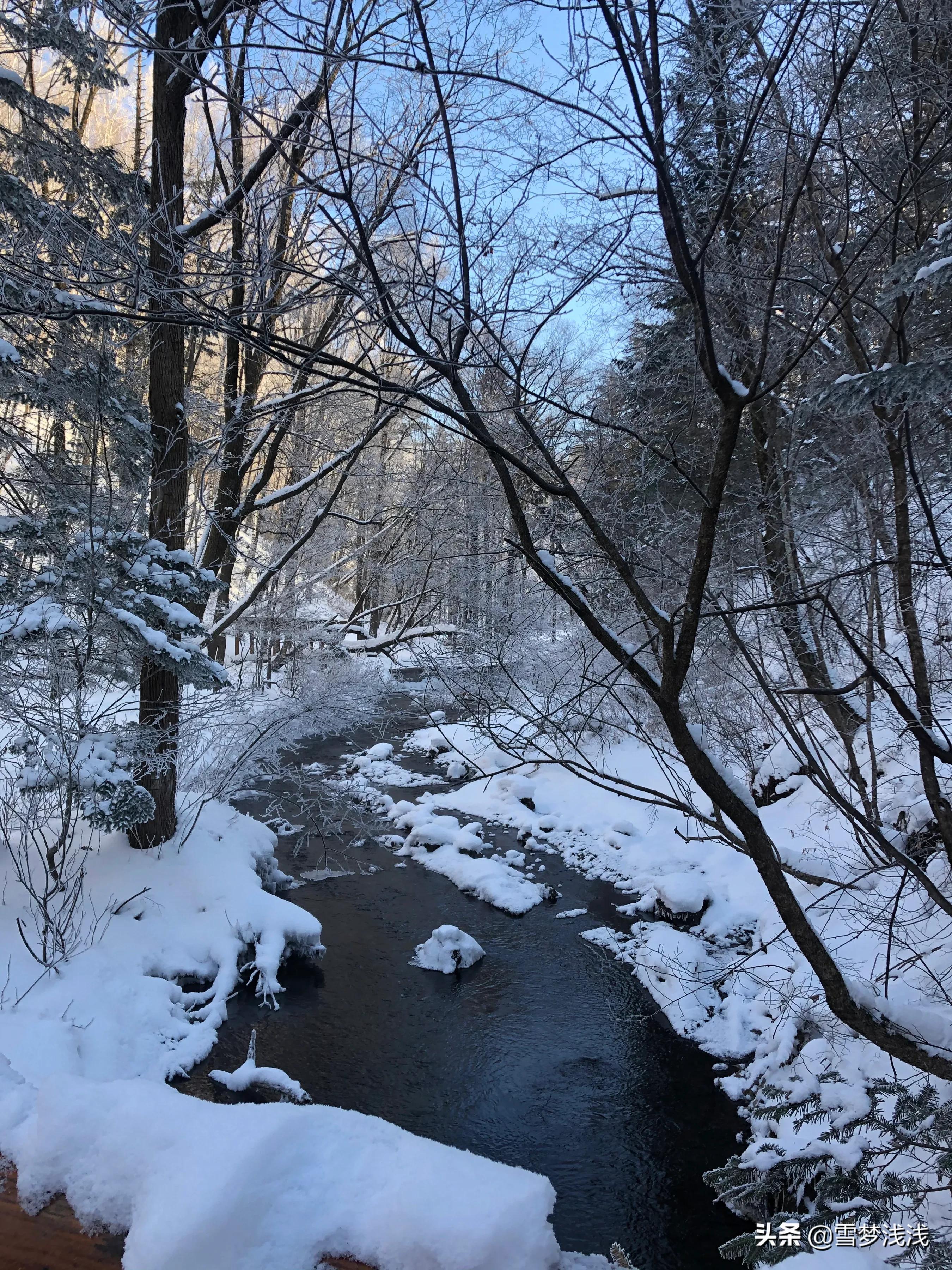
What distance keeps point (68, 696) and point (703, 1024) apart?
6.70m

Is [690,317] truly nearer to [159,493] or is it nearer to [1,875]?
[159,493]

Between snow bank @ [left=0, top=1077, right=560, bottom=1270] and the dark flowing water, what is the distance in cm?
329

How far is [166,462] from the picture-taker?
7.36m

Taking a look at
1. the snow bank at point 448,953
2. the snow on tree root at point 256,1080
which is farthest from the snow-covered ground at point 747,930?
the snow on tree root at point 256,1080

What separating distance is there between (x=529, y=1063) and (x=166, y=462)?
6.83m

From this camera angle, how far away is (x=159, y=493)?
735 cm

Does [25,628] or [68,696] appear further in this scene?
[68,696]

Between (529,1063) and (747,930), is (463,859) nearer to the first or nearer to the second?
(747,930)

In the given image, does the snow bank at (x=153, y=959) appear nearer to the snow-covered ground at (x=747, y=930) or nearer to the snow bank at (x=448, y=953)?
the snow bank at (x=448, y=953)

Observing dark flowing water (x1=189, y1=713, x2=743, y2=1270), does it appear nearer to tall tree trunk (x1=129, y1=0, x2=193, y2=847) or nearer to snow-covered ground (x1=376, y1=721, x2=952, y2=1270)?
snow-covered ground (x1=376, y1=721, x2=952, y2=1270)

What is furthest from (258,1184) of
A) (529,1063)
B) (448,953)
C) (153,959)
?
(448,953)

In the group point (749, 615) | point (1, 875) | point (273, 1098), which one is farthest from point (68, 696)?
point (749, 615)

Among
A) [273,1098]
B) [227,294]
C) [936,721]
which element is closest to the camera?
[936,721]

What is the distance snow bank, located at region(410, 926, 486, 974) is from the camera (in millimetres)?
7816
